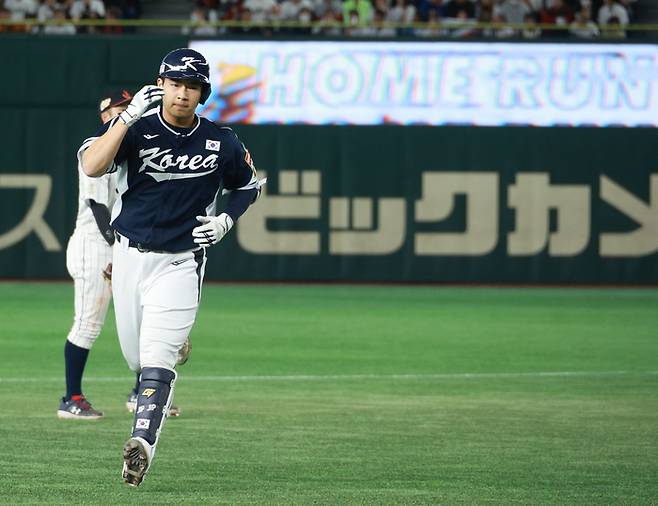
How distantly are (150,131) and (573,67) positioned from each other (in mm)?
17953

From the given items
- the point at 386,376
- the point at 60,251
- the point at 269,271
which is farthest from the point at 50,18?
the point at 386,376

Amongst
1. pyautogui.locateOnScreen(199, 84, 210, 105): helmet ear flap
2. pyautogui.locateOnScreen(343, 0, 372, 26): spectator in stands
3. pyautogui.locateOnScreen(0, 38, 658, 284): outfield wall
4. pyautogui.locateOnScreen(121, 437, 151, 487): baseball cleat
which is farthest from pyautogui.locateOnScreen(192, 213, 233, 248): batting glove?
pyautogui.locateOnScreen(343, 0, 372, 26): spectator in stands

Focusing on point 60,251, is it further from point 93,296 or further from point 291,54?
point 93,296

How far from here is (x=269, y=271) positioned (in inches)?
992

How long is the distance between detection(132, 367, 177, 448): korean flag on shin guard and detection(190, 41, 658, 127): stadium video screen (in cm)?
1725

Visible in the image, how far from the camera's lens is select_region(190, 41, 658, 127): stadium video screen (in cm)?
2492

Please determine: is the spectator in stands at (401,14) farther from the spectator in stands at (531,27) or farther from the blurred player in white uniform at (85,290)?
the blurred player in white uniform at (85,290)

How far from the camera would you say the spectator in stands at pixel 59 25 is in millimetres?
24950

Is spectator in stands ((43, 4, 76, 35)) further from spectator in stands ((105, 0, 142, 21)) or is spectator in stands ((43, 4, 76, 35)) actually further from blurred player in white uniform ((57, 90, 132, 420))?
blurred player in white uniform ((57, 90, 132, 420))

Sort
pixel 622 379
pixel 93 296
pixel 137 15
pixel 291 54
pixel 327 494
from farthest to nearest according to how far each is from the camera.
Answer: pixel 137 15
pixel 291 54
pixel 622 379
pixel 93 296
pixel 327 494

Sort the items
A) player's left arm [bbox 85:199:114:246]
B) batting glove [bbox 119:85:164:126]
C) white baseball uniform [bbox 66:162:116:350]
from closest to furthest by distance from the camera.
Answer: batting glove [bbox 119:85:164:126]
player's left arm [bbox 85:199:114:246]
white baseball uniform [bbox 66:162:116:350]

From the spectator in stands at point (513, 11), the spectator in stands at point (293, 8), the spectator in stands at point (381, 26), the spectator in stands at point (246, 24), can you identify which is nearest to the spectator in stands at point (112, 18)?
the spectator in stands at point (246, 24)

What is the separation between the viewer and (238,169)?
849cm

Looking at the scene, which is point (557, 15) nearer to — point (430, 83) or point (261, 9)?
point (430, 83)
